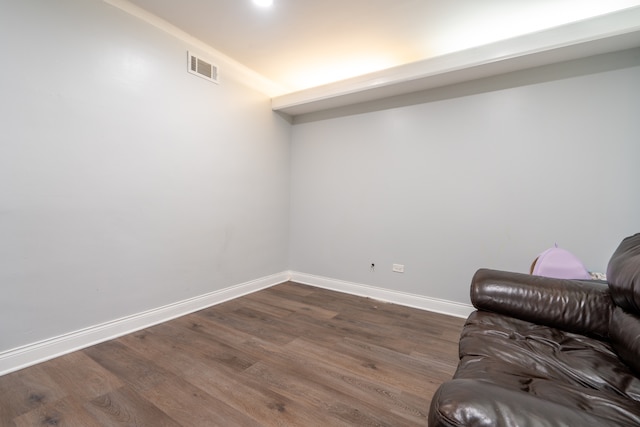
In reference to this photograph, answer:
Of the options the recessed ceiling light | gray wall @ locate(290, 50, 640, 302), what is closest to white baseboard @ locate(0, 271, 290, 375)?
gray wall @ locate(290, 50, 640, 302)

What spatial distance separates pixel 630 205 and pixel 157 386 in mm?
3703

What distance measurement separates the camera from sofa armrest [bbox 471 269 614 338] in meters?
1.46

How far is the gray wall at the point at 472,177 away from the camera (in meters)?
2.31

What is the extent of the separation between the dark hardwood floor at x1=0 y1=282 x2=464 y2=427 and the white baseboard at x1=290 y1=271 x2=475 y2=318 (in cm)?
16

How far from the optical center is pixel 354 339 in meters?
2.34

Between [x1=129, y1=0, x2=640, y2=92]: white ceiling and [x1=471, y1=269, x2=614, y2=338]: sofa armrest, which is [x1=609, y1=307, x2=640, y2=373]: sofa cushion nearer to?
[x1=471, y1=269, x2=614, y2=338]: sofa armrest

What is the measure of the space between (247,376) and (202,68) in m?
2.85

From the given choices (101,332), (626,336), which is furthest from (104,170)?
(626,336)

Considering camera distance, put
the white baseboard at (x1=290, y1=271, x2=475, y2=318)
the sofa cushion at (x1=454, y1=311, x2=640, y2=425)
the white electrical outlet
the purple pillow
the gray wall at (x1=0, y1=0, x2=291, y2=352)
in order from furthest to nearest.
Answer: the white electrical outlet → the white baseboard at (x1=290, y1=271, x2=475, y2=318) → the purple pillow → the gray wall at (x1=0, y1=0, x2=291, y2=352) → the sofa cushion at (x1=454, y1=311, x2=640, y2=425)

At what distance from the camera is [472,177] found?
282cm

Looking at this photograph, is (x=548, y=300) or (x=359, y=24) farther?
(x=359, y=24)

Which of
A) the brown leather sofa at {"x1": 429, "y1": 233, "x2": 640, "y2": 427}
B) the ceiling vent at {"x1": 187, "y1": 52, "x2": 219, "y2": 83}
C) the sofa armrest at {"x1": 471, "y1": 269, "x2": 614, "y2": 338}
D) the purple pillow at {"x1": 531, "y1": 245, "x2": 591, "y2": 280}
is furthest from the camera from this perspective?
the ceiling vent at {"x1": 187, "y1": 52, "x2": 219, "y2": 83}

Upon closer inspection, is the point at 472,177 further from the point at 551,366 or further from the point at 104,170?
the point at 104,170

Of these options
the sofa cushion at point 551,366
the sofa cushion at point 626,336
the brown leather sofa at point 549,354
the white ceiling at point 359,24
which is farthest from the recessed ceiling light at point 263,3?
the sofa cushion at point 626,336
